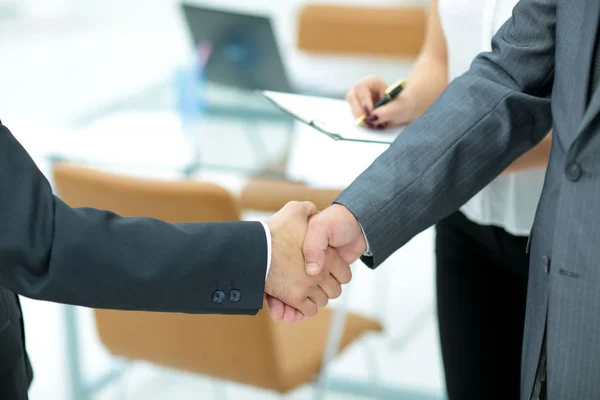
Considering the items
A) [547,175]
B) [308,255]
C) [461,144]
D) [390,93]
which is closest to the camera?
[547,175]

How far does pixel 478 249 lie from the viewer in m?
1.74

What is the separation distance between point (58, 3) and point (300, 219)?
21.2 feet

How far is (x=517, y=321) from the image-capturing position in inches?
68.2

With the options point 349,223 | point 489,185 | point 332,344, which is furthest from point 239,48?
point 349,223

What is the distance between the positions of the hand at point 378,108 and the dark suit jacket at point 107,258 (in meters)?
0.37

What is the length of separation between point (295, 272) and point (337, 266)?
8 cm

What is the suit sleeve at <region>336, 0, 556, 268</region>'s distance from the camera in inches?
54.5

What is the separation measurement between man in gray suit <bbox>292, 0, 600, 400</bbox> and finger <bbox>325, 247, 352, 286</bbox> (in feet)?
0.11

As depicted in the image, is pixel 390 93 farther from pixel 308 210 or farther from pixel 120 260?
pixel 120 260

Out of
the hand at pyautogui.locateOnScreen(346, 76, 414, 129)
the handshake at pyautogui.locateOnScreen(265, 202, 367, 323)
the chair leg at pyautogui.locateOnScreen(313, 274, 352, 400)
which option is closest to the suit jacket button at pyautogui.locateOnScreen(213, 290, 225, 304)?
the handshake at pyautogui.locateOnScreen(265, 202, 367, 323)

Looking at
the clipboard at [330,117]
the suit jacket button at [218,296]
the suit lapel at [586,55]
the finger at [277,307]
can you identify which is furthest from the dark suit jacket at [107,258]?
the suit lapel at [586,55]

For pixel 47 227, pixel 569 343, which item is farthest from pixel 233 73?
pixel 569 343

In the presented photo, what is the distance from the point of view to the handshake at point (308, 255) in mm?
1436

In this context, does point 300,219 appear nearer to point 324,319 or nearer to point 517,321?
point 517,321
